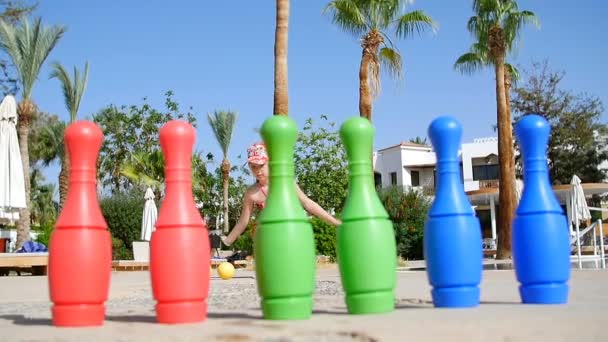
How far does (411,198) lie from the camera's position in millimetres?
25922

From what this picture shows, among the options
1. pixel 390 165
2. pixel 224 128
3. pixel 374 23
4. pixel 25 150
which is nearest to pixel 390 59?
pixel 374 23

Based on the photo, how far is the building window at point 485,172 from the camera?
52.4 metres

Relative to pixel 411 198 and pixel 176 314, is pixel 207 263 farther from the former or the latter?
pixel 411 198

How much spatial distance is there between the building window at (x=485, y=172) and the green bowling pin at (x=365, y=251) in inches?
2041

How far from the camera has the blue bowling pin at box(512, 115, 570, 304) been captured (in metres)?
2.71

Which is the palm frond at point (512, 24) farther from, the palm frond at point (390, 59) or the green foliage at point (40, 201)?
the green foliage at point (40, 201)

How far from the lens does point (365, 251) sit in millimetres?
A: 2512

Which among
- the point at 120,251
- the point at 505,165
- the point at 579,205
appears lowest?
the point at 120,251

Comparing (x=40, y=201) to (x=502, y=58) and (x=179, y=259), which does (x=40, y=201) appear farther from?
(x=179, y=259)

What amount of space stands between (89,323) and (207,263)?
49 centimetres

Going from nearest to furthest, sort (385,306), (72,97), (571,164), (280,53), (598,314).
A: (598,314)
(385,306)
(280,53)
(72,97)
(571,164)

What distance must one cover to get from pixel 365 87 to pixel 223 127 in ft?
86.0

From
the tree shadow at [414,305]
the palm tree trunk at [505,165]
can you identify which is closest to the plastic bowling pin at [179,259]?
the tree shadow at [414,305]

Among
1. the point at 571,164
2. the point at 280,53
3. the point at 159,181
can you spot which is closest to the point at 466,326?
the point at 280,53
